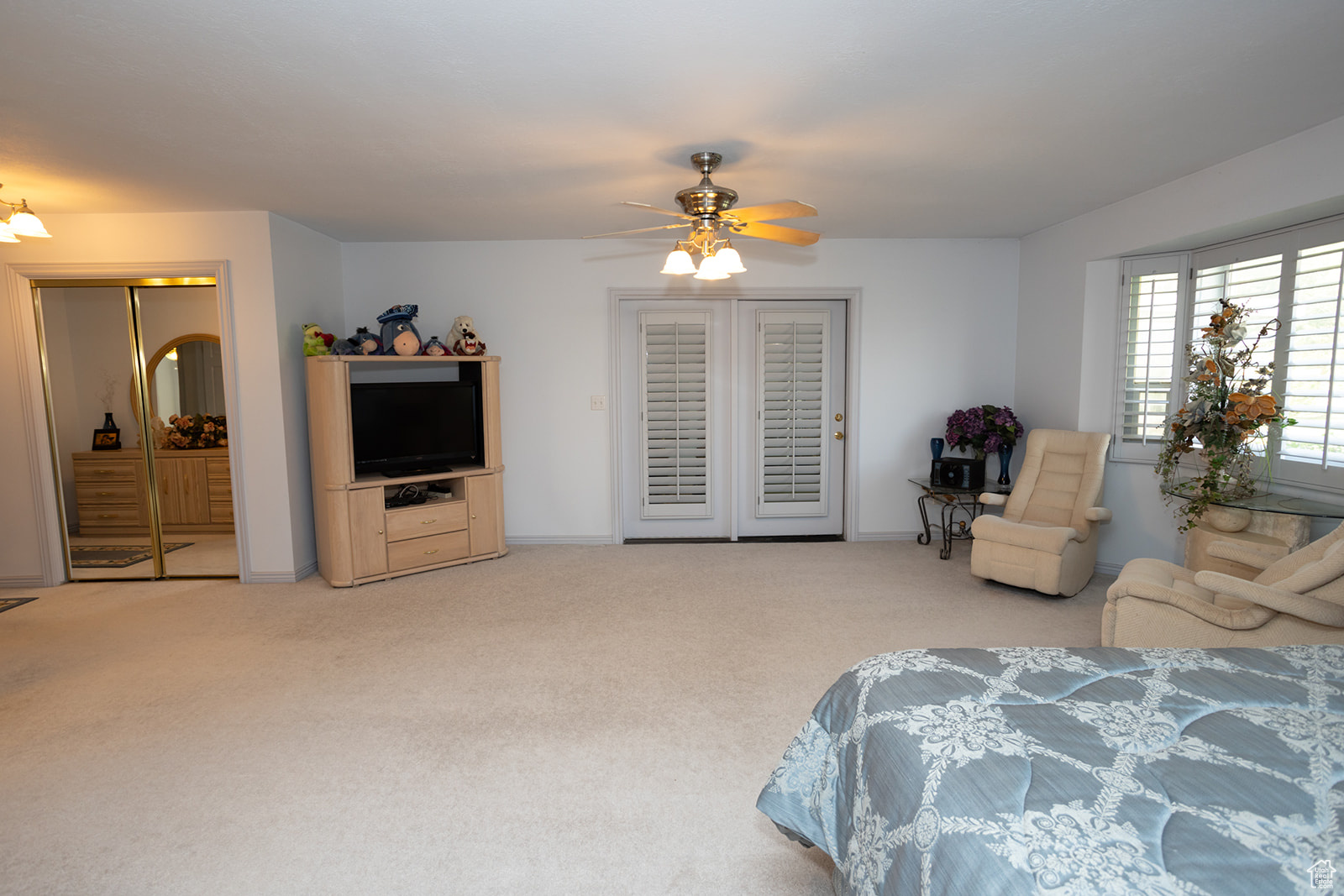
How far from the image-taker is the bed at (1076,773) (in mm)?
995

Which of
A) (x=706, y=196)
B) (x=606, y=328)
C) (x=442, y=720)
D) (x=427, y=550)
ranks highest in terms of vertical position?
(x=706, y=196)

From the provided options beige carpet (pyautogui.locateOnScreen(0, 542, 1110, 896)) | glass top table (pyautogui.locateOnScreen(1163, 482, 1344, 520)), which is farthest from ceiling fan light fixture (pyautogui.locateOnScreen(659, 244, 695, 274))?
glass top table (pyautogui.locateOnScreen(1163, 482, 1344, 520))

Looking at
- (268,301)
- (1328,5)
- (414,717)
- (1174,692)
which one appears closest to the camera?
(1174,692)

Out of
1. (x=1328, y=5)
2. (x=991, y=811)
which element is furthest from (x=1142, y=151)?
(x=991, y=811)

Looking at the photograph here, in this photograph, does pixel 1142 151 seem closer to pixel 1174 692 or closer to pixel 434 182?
pixel 1174 692

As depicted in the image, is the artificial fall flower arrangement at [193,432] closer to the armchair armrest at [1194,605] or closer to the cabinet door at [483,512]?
the cabinet door at [483,512]

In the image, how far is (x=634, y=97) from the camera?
8.31ft

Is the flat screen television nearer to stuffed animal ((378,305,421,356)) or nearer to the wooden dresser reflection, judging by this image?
stuffed animal ((378,305,421,356))

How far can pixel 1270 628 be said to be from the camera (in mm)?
2512

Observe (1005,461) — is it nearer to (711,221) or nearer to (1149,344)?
(1149,344)

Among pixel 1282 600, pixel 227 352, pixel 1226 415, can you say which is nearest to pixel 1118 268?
pixel 1226 415

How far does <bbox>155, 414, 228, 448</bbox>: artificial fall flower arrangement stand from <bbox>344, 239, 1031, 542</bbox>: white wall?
4.20ft

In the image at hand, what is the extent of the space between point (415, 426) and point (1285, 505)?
4.98 meters

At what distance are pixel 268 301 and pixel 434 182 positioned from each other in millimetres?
1524
